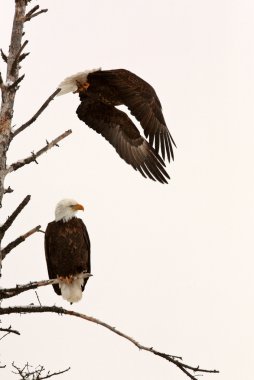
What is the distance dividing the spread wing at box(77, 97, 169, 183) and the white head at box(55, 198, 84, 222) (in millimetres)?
1061

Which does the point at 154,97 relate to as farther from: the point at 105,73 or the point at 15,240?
the point at 15,240

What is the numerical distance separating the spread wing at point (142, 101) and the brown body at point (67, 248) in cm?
142

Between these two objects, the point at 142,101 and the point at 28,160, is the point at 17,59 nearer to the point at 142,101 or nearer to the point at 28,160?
the point at 28,160

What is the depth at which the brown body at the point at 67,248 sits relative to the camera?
24.7 ft

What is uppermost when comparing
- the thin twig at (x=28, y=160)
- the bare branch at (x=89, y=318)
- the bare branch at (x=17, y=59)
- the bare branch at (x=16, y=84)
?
the bare branch at (x=17, y=59)

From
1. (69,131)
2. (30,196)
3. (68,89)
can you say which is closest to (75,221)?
(68,89)

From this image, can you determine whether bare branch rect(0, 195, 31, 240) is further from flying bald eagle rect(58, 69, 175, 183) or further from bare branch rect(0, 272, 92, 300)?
flying bald eagle rect(58, 69, 175, 183)

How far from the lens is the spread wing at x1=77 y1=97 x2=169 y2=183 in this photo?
8.64 metres

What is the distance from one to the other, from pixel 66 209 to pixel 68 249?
47cm

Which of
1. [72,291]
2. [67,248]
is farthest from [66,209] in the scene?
[72,291]

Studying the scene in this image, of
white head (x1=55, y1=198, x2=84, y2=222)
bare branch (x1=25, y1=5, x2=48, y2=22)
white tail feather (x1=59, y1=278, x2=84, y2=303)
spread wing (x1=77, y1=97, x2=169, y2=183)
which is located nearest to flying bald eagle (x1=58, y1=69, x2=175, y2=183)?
spread wing (x1=77, y1=97, x2=169, y2=183)

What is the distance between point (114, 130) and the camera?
892 centimetres

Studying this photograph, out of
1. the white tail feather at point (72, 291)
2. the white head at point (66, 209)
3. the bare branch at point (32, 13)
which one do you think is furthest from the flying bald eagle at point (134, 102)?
the bare branch at point (32, 13)

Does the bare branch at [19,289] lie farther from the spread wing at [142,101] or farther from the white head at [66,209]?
the spread wing at [142,101]
